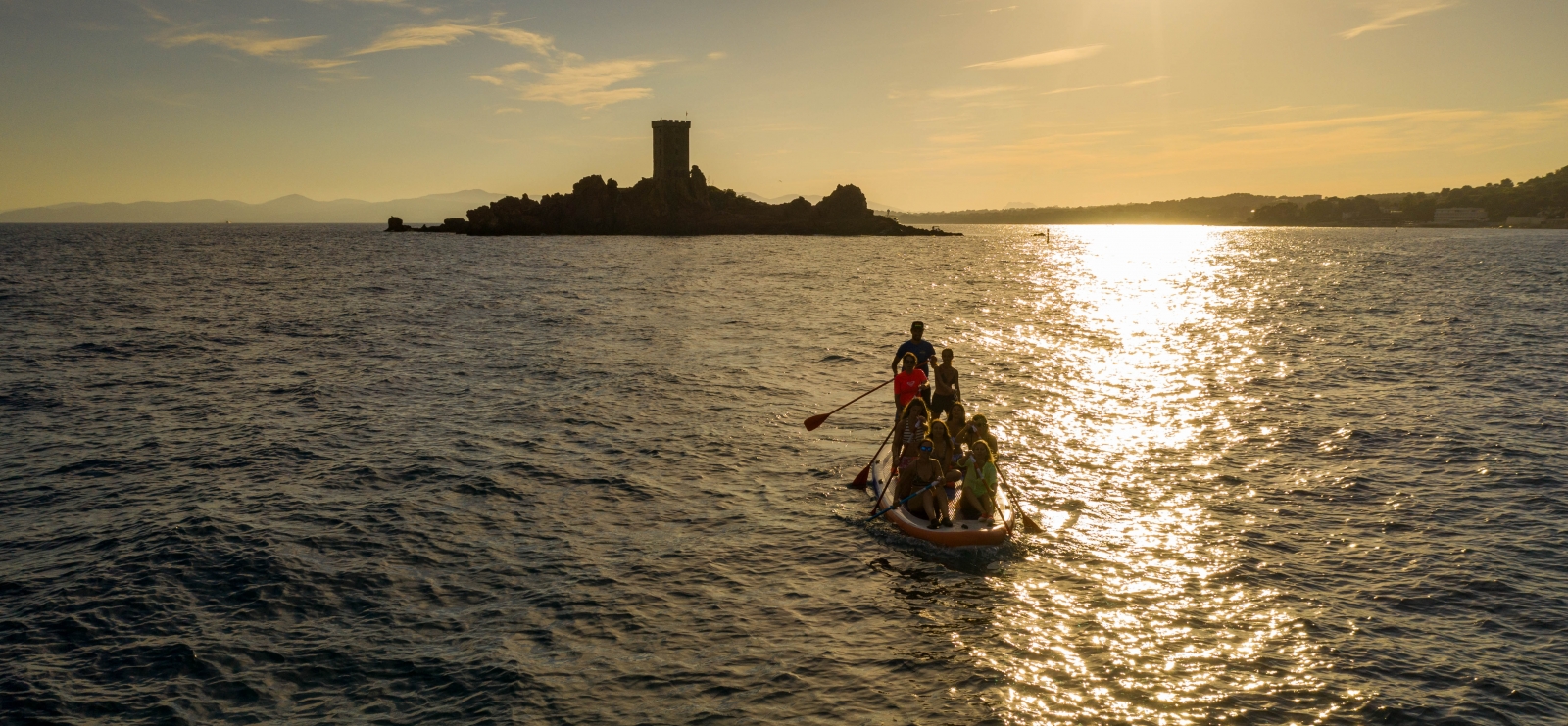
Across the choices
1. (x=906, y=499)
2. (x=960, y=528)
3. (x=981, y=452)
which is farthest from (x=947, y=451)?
(x=960, y=528)

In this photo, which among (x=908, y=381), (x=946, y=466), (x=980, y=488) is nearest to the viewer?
(x=980, y=488)

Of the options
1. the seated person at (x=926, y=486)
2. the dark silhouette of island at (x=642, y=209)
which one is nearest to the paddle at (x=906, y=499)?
the seated person at (x=926, y=486)

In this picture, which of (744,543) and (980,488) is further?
(744,543)

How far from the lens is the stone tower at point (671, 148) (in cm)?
18050

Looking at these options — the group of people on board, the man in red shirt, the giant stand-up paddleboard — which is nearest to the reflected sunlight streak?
the giant stand-up paddleboard

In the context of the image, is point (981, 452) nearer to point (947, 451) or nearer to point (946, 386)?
point (947, 451)

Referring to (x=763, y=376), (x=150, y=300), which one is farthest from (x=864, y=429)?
(x=150, y=300)

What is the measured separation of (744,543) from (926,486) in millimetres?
3106

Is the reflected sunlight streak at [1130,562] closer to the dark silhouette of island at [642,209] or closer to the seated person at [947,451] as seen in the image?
the seated person at [947,451]

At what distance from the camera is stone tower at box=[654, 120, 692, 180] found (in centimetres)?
18050

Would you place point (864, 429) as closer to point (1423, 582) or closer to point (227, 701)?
point (1423, 582)

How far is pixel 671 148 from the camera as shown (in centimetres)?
18150

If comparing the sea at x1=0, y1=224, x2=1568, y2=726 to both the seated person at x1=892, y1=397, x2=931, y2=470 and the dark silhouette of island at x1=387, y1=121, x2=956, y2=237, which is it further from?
the dark silhouette of island at x1=387, y1=121, x2=956, y2=237

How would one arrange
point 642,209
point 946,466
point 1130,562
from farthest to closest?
1. point 642,209
2. point 946,466
3. point 1130,562
